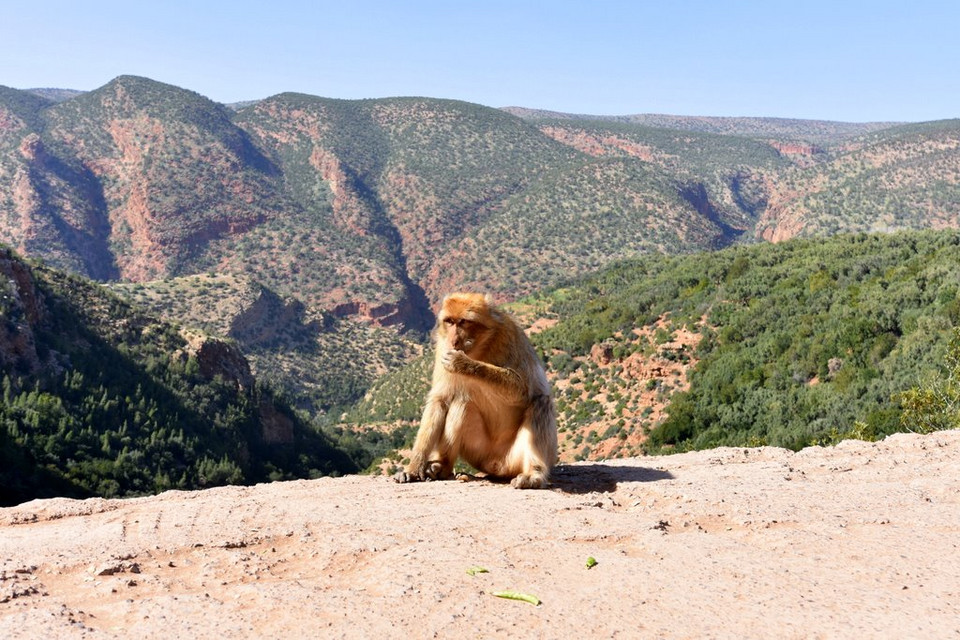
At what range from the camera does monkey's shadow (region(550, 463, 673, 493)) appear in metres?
7.71

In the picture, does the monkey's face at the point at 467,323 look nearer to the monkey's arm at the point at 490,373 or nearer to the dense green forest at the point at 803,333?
the monkey's arm at the point at 490,373

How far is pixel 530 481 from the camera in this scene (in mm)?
7332

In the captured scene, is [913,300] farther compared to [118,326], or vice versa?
[118,326]

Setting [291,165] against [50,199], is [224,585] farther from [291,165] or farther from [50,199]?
[291,165]

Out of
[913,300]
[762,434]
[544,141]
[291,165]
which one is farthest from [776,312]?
[291,165]

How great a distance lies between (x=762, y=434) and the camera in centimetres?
2434

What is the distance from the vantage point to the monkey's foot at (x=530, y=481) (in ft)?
24.0

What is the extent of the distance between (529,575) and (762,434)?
21.4 m

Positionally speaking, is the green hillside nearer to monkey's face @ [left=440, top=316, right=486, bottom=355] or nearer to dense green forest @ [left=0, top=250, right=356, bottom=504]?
dense green forest @ [left=0, top=250, right=356, bottom=504]

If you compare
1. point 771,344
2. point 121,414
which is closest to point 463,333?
point 771,344

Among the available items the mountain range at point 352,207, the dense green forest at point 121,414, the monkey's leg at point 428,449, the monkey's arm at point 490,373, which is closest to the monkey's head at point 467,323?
the monkey's arm at point 490,373

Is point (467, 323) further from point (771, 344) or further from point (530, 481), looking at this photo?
point (771, 344)

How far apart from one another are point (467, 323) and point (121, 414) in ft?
98.9

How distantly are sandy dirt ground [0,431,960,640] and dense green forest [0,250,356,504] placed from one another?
1885cm
